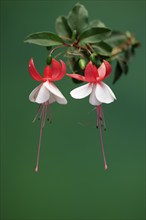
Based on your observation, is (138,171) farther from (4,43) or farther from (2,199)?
(4,43)

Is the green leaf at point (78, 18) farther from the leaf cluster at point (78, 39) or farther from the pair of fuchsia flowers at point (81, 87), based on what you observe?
the pair of fuchsia flowers at point (81, 87)

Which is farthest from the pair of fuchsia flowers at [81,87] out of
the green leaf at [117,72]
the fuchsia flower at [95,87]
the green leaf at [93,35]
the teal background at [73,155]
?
the teal background at [73,155]

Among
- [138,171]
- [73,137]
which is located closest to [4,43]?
[73,137]

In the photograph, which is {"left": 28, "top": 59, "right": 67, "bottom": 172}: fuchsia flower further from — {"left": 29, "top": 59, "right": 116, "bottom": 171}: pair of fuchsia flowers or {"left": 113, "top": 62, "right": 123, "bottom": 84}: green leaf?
{"left": 113, "top": 62, "right": 123, "bottom": 84}: green leaf

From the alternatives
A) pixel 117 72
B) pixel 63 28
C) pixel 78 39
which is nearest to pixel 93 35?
pixel 78 39

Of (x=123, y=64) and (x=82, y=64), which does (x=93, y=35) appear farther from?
(x=123, y=64)
